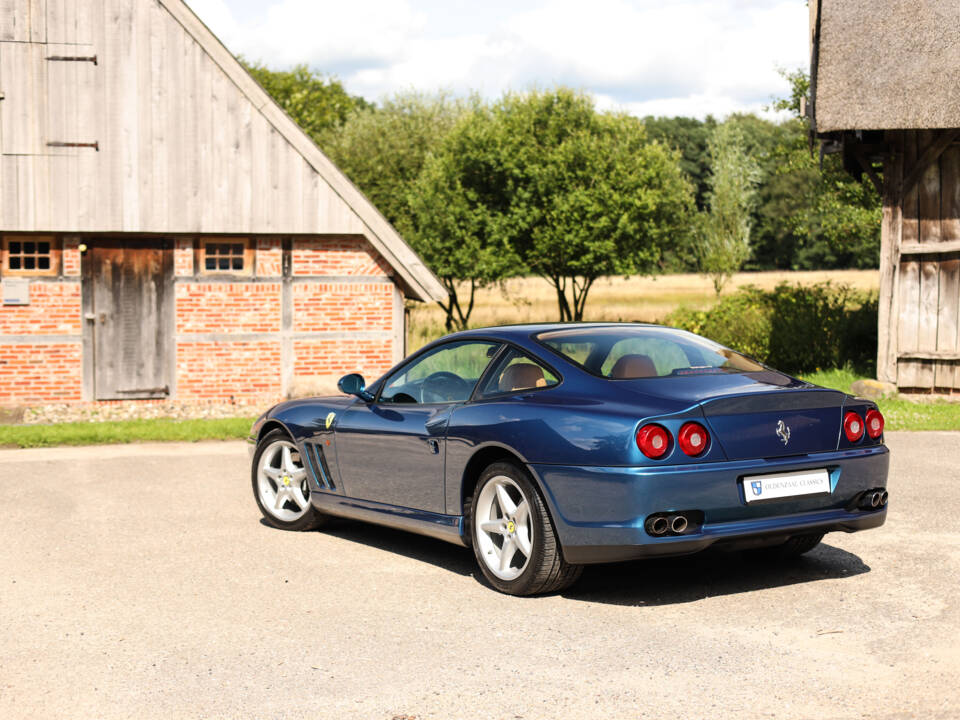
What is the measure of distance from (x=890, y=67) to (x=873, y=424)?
11.3 metres

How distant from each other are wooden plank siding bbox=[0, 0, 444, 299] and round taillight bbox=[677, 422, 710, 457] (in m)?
13.6

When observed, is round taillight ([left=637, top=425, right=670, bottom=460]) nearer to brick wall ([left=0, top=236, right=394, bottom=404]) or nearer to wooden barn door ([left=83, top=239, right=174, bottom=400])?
brick wall ([left=0, top=236, right=394, bottom=404])

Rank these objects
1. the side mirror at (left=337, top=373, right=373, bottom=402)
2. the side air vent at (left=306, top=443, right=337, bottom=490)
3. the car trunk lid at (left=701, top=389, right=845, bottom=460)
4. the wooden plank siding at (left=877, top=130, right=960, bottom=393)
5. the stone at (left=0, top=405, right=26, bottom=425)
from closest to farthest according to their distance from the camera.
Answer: the car trunk lid at (left=701, top=389, right=845, bottom=460), the side mirror at (left=337, top=373, right=373, bottom=402), the side air vent at (left=306, top=443, right=337, bottom=490), the wooden plank siding at (left=877, top=130, right=960, bottom=393), the stone at (left=0, top=405, right=26, bottom=425)

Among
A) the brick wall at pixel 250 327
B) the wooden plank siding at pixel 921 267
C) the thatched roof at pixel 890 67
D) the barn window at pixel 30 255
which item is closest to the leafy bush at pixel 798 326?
the wooden plank siding at pixel 921 267

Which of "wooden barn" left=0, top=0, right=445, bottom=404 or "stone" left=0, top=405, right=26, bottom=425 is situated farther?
"wooden barn" left=0, top=0, right=445, bottom=404

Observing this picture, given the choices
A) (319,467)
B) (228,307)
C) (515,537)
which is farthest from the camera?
(228,307)

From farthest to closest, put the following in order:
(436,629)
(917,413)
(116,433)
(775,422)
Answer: (917,413)
(116,433)
(775,422)
(436,629)

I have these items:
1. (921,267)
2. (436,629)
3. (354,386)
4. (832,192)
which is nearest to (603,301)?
(832,192)

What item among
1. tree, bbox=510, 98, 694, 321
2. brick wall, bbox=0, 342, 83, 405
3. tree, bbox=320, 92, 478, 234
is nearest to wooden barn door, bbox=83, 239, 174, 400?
brick wall, bbox=0, 342, 83, 405

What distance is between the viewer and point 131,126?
59.6ft

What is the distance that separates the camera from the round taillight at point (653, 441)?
5652 millimetres

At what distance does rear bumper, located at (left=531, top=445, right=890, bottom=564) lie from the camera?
563 cm

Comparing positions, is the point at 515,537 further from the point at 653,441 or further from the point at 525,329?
the point at 525,329

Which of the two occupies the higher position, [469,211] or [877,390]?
[469,211]
